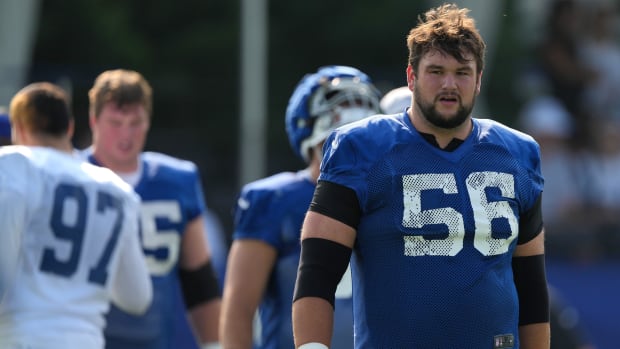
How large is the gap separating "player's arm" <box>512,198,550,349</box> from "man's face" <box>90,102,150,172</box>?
7.53ft

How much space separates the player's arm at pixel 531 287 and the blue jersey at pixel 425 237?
0.14 meters

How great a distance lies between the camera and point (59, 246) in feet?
15.1

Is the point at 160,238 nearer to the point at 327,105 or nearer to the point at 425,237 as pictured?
the point at 327,105

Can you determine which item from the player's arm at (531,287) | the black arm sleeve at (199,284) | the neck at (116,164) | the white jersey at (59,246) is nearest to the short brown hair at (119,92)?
the neck at (116,164)

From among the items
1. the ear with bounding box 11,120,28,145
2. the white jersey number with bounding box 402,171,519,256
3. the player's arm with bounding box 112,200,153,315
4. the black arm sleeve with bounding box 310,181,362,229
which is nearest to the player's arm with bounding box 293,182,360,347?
the black arm sleeve with bounding box 310,181,362,229

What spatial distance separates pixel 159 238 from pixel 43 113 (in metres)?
1.21

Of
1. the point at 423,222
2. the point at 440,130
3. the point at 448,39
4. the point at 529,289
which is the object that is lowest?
the point at 529,289

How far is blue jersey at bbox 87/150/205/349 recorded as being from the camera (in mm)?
5809

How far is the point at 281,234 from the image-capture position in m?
4.96

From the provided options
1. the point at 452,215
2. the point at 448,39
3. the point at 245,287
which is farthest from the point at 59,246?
the point at 448,39

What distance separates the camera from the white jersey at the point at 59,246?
14.8 ft

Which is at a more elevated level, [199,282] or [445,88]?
[445,88]

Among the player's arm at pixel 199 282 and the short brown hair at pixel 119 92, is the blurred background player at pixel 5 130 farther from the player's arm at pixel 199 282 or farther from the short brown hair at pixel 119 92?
the player's arm at pixel 199 282

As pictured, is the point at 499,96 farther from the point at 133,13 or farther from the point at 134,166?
the point at 134,166
